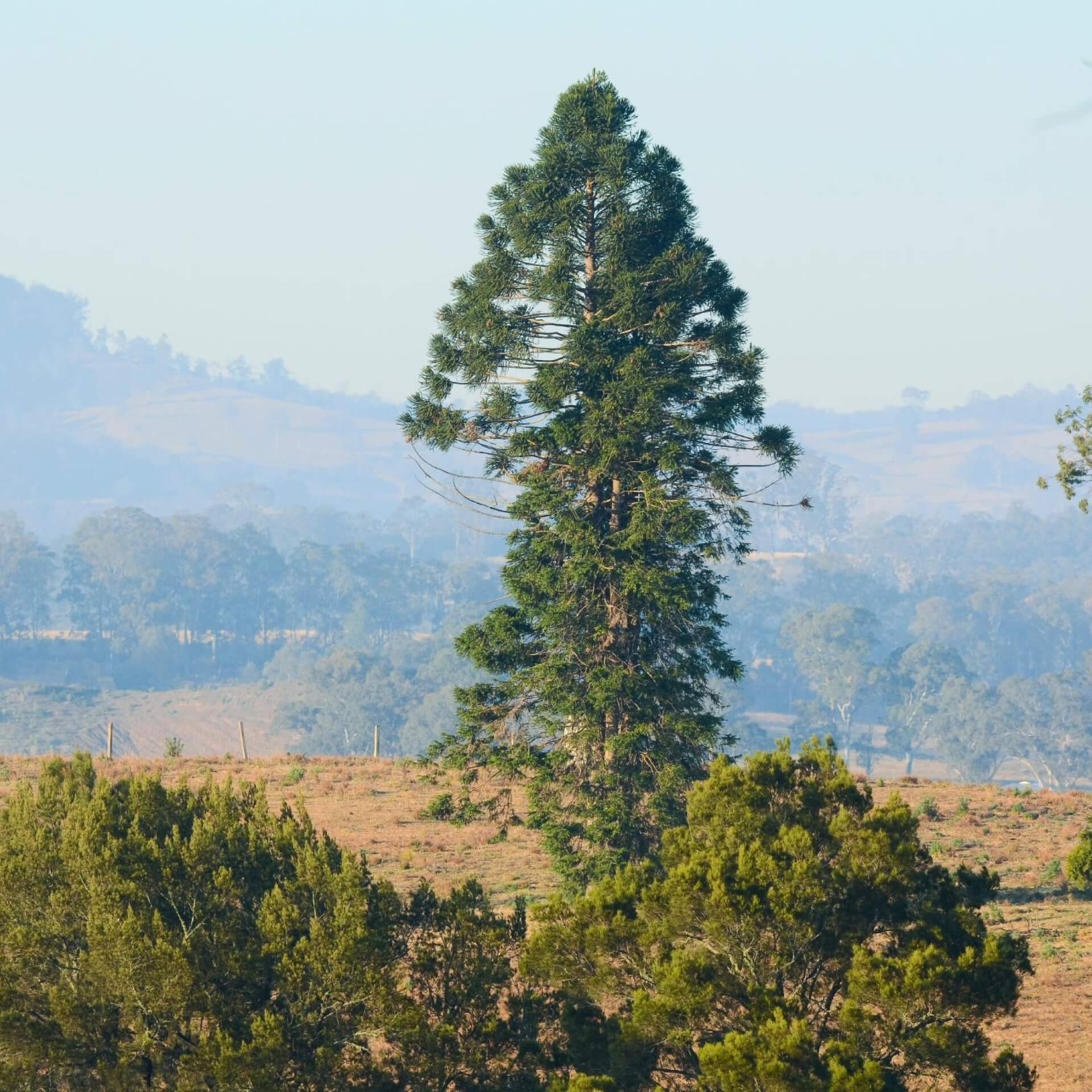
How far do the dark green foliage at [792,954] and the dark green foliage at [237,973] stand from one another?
1.21 metres

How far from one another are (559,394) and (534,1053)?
17.3 meters

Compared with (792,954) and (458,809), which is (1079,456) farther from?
(792,954)

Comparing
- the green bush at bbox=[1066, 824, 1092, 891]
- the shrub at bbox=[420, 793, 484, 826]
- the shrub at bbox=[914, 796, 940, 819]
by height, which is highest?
the green bush at bbox=[1066, 824, 1092, 891]

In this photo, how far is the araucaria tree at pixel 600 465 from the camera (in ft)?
107

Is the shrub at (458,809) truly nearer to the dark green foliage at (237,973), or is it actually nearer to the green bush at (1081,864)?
the green bush at (1081,864)

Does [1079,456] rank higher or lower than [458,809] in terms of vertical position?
higher

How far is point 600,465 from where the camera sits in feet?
108

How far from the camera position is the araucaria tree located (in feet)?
107

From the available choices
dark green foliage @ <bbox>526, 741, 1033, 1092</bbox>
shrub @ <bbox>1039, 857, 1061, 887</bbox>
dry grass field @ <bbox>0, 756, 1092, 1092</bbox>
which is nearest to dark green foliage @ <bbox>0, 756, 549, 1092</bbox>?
dark green foliage @ <bbox>526, 741, 1033, 1092</bbox>

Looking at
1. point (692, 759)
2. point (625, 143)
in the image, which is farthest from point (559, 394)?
point (692, 759)

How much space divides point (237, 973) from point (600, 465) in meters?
16.6

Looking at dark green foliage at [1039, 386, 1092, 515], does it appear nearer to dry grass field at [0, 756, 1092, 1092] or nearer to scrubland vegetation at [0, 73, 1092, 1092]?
scrubland vegetation at [0, 73, 1092, 1092]

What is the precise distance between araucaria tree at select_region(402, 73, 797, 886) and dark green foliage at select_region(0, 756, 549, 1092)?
12168 mm

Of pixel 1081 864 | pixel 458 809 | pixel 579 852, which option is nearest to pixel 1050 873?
pixel 1081 864
